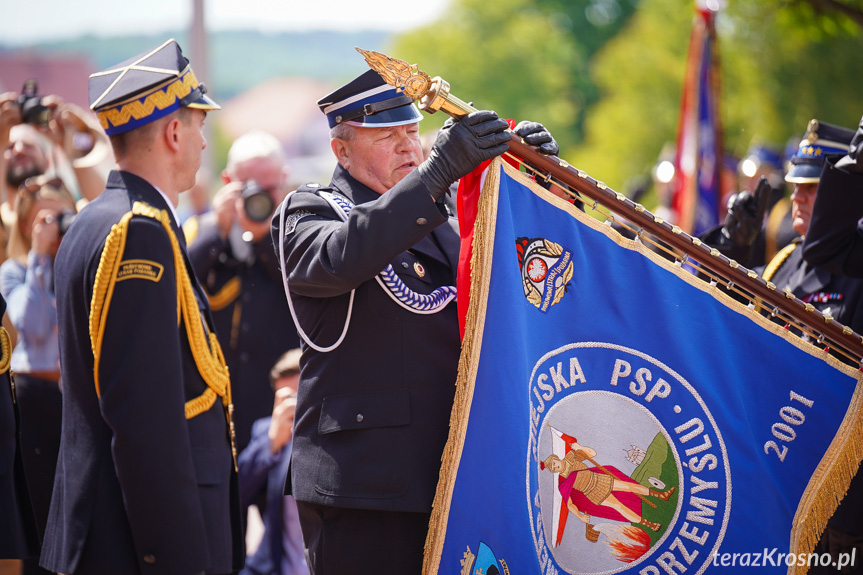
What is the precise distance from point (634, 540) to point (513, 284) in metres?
0.82

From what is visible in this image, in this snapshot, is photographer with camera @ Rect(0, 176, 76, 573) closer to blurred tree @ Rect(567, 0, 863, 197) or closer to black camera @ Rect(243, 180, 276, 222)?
black camera @ Rect(243, 180, 276, 222)

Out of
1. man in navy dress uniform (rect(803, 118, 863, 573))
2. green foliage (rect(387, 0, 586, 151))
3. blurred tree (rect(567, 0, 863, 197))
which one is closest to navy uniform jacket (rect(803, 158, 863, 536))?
man in navy dress uniform (rect(803, 118, 863, 573))

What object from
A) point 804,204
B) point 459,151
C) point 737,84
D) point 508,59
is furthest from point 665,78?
point 459,151

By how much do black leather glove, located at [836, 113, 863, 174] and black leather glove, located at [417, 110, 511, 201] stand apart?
1.37 meters

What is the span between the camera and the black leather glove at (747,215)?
162 inches

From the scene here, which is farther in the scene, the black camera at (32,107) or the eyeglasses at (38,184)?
the black camera at (32,107)

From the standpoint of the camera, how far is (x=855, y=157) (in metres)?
3.42

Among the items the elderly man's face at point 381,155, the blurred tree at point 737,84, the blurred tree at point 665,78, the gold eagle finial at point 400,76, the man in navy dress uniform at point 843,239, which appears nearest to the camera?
the gold eagle finial at point 400,76

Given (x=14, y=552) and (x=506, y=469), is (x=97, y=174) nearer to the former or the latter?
(x=14, y=552)

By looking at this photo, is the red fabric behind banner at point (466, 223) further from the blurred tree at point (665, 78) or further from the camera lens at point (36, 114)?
the blurred tree at point (665, 78)

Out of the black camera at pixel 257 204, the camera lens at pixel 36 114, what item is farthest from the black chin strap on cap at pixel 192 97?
the camera lens at pixel 36 114

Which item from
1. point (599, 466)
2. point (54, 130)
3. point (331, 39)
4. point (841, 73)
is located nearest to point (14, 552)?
point (599, 466)

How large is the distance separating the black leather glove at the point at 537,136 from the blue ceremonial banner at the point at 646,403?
0.38 ft

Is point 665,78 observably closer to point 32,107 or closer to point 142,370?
point 32,107
